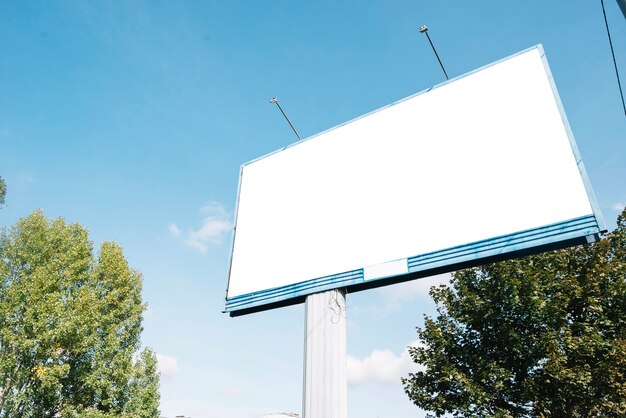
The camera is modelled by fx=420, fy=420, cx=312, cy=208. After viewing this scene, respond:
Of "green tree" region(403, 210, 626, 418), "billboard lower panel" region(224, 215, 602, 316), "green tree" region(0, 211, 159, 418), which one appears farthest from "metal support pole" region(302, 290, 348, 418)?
"green tree" region(0, 211, 159, 418)

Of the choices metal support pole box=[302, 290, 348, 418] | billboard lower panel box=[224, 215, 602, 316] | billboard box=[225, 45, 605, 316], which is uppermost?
billboard box=[225, 45, 605, 316]

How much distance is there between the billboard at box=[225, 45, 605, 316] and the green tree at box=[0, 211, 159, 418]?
10.9m

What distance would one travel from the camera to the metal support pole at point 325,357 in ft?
22.8

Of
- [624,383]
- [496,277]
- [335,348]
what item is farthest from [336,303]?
[624,383]

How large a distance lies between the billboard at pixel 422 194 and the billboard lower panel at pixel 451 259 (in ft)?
0.06

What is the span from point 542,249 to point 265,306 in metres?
5.18

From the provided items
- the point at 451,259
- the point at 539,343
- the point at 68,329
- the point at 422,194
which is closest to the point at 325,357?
the point at 451,259

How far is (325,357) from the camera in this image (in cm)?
727

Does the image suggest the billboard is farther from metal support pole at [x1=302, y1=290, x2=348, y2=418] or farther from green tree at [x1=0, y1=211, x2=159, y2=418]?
green tree at [x1=0, y1=211, x2=159, y2=418]

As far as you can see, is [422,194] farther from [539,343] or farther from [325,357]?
[539,343]

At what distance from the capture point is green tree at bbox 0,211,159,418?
613 inches

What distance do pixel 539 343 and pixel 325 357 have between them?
31.3 ft

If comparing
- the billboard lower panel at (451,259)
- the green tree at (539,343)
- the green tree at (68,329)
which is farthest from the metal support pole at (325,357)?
the green tree at (68,329)

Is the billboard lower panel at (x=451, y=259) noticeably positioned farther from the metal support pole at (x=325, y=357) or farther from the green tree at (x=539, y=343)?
the green tree at (x=539, y=343)
